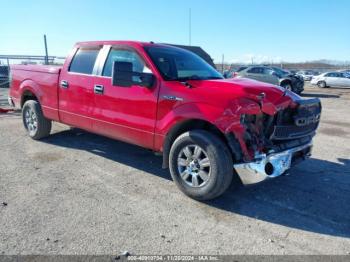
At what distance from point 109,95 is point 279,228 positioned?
2.97 metres

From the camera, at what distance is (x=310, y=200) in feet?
14.1

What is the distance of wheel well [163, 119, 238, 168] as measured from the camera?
13.6ft

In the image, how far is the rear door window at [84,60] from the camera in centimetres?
553

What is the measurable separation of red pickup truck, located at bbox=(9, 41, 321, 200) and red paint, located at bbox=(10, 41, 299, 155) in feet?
0.04

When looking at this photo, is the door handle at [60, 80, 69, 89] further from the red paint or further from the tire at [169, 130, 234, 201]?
the tire at [169, 130, 234, 201]

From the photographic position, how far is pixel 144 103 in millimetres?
4656

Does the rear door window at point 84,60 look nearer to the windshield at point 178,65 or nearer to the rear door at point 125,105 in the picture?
the rear door at point 125,105

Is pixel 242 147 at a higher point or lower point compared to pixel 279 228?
higher

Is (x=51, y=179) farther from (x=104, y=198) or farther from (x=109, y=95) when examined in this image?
(x=109, y=95)

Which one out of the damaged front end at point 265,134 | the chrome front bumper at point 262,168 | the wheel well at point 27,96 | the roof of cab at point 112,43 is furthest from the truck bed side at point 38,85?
the chrome front bumper at point 262,168

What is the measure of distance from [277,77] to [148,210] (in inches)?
718

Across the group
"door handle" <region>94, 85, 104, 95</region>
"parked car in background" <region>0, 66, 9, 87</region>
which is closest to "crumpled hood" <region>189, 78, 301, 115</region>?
"door handle" <region>94, 85, 104, 95</region>

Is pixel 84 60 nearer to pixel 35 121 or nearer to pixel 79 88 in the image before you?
pixel 79 88

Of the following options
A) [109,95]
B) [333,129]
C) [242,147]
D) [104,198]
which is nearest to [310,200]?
[242,147]
